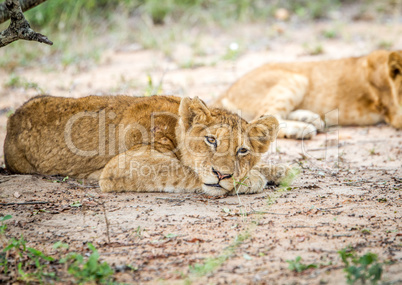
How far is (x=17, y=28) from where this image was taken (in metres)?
3.57

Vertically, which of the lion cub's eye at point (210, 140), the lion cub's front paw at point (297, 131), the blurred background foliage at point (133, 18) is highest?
the blurred background foliage at point (133, 18)

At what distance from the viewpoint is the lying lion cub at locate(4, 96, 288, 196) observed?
13.2 feet

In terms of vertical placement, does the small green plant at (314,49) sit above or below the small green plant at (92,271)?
above

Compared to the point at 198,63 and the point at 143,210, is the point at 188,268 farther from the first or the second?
the point at 198,63

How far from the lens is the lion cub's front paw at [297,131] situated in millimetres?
6320

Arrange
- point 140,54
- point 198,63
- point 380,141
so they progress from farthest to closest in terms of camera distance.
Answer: point 140,54
point 198,63
point 380,141

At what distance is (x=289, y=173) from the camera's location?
4.41 m

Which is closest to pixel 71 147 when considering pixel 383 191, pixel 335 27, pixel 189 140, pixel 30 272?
pixel 189 140

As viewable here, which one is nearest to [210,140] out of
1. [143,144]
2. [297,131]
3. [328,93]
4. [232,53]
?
[143,144]

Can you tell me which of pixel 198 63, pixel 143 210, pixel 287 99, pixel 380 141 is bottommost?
pixel 143 210

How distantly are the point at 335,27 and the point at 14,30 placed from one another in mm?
8547

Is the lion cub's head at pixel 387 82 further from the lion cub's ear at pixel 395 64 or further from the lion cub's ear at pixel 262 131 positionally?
the lion cub's ear at pixel 262 131

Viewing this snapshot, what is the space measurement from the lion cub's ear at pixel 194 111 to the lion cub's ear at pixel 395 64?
384 centimetres

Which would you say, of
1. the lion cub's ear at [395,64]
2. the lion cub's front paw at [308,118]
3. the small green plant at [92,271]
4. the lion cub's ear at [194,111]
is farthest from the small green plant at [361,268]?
the lion cub's ear at [395,64]
